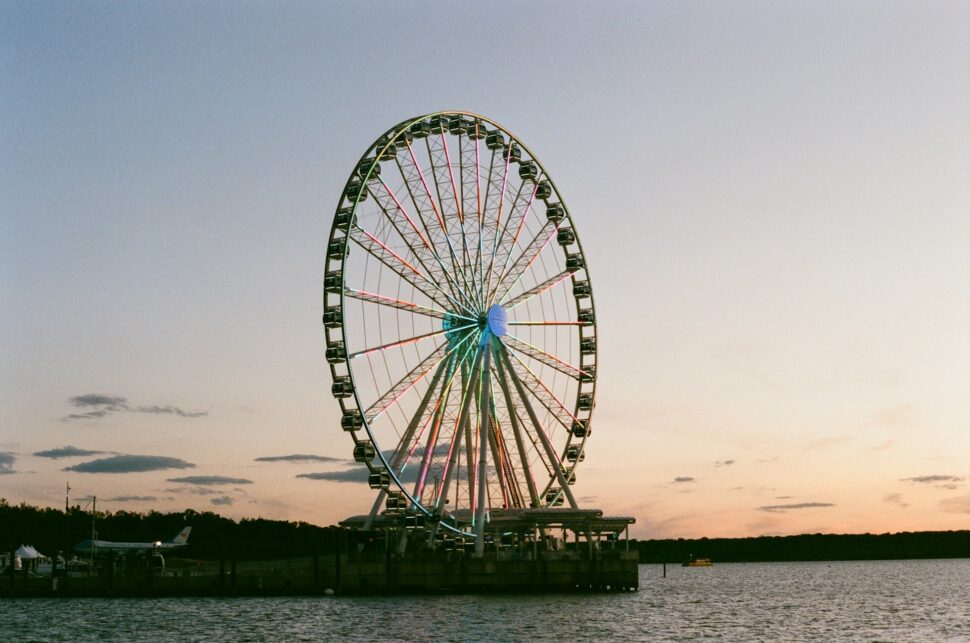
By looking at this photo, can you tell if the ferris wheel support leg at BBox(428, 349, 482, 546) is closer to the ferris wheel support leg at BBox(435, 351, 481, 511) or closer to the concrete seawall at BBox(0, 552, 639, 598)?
the ferris wheel support leg at BBox(435, 351, 481, 511)

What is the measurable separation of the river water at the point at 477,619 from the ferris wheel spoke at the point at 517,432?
27.1 ft

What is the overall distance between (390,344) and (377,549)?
87.1 ft

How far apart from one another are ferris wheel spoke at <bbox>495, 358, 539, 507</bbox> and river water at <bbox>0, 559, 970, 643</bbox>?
8263mm

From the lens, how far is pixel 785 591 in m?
133

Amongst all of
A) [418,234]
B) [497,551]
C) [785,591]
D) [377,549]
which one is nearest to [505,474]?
[497,551]

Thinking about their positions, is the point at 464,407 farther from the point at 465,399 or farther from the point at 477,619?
the point at 477,619

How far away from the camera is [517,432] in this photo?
94188mm

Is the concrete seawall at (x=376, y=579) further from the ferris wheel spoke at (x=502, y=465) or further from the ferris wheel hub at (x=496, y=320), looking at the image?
the ferris wheel hub at (x=496, y=320)

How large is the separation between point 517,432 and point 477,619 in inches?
895

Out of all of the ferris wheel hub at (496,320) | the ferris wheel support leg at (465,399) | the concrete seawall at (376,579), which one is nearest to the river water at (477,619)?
the concrete seawall at (376,579)

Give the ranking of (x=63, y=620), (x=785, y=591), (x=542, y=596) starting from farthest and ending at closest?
(x=785, y=591) → (x=542, y=596) → (x=63, y=620)

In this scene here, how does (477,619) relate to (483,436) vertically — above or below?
below

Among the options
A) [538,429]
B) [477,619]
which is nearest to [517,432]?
[538,429]

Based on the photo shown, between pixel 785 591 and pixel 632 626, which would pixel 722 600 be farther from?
pixel 632 626
